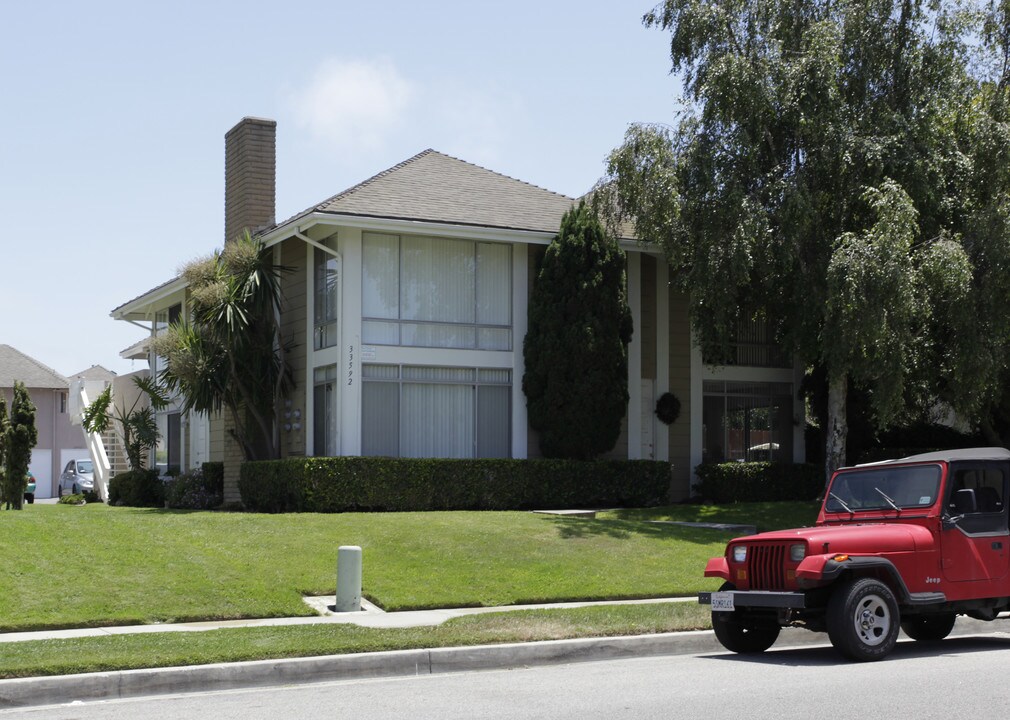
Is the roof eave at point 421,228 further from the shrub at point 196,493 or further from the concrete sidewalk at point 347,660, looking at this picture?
the concrete sidewalk at point 347,660

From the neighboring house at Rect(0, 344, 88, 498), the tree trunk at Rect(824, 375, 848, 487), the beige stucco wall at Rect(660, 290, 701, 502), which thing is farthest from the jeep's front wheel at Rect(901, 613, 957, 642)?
the neighboring house at Rect(0, 344, 88, 498)

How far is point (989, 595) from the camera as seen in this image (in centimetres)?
1101

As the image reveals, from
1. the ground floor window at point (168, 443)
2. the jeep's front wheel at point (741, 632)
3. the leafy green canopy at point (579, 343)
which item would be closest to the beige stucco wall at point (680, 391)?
the leafy green canopy at point (579, 343)

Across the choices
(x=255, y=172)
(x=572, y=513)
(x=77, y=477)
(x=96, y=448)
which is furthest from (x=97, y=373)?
(x=572, y=513)

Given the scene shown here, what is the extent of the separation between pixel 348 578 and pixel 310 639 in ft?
8.21

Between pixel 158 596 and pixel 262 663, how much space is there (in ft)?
12.4

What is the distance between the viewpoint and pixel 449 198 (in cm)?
2472

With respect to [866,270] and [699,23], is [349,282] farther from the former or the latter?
[866,270]

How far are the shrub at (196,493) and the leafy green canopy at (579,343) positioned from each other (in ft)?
25.0

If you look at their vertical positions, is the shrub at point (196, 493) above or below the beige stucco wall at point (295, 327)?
below

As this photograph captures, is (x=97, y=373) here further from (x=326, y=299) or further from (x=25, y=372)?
(x=326, y=299)

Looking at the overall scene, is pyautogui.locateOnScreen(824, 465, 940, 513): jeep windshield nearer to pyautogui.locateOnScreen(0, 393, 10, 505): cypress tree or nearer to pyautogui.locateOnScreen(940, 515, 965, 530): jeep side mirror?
pyautogui.locateOnScreen(940, 515, 965, 530): jeep side mirror

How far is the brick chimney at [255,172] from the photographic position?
27062mm

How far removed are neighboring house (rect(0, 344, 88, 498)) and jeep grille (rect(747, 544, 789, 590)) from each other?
52006 mm
